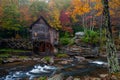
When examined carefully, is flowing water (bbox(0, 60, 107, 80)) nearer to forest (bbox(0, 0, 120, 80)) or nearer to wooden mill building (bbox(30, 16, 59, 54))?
forest (bbox(0, 0, 120, 80))

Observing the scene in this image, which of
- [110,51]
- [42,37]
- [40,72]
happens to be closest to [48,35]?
[42,37]

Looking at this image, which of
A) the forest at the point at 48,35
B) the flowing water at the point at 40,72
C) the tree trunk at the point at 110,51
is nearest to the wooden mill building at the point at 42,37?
the forest at the point at 48,35

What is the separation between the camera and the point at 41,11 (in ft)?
155

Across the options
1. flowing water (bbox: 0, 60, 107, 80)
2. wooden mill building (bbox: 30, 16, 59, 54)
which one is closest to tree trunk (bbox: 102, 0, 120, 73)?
flowing water (bbox: 0, 60, 107, 80)

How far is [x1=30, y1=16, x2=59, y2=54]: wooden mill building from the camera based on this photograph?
41.5 m

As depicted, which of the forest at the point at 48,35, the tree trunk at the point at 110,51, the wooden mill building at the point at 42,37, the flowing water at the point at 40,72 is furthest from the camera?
the wooden mill building at the point at 42,37

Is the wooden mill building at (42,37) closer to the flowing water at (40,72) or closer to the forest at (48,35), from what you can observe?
the forest at (48,35)

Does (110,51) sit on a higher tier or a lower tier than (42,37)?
lower

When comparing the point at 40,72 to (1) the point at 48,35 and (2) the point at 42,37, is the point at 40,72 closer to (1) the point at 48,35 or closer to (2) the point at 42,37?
(1) the point at 48,35

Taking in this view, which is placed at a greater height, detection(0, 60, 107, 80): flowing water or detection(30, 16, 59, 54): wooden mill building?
detection(30, 16, 59, 54): wooden mill building

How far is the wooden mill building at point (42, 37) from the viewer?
41531 millimetres

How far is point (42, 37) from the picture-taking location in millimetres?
42156

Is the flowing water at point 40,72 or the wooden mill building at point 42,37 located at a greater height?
the wooden mill building at point 42,37

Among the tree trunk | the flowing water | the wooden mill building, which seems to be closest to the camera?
the tree trunk
